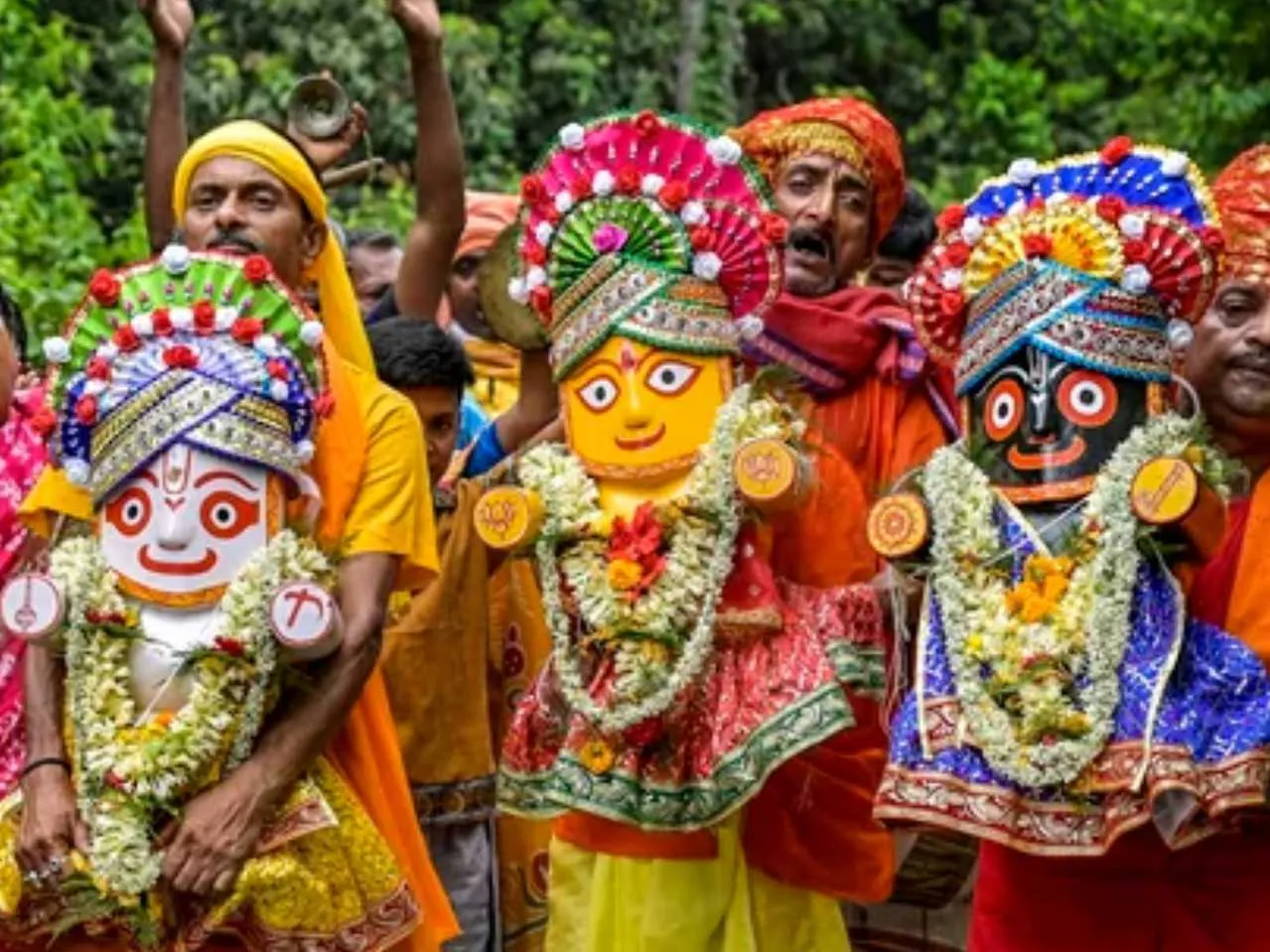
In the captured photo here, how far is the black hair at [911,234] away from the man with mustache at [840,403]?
0.88 metres

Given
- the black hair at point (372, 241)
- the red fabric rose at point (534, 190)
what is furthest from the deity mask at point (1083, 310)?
the black hair at point (372, 241)

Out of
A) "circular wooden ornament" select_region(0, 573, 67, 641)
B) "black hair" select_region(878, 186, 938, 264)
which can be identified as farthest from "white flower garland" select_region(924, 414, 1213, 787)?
"black hair" select_region(878, 186, 938, 264)

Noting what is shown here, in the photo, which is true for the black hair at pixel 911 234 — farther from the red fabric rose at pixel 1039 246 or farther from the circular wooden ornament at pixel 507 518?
the red fabric rose at pixel 1039 246

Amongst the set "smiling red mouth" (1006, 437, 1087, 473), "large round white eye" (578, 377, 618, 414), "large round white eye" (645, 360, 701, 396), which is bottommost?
"smiling red mouth" (1006, 437, 1087, 473)

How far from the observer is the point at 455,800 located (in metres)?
7.95

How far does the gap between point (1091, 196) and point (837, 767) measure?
4.87ft

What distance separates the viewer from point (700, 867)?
7.22 m

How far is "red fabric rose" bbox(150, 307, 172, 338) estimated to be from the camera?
21.8 feet

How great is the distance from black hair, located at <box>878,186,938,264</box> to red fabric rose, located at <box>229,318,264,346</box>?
2958mm

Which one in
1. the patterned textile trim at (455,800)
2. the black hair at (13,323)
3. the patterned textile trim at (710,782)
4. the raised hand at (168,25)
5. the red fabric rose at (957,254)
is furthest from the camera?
the raised hand at (168,25)

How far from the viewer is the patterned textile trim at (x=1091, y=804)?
246 inches

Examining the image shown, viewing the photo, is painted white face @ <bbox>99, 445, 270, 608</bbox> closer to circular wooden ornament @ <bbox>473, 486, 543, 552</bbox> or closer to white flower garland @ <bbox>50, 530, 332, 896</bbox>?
white flower garland @ <bbox>50, 530, 332, 896</bbox>

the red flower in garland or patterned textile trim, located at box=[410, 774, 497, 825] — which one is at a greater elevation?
the red flower in garland

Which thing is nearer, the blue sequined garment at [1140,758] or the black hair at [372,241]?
the blue sequined garment at [1140,758]
